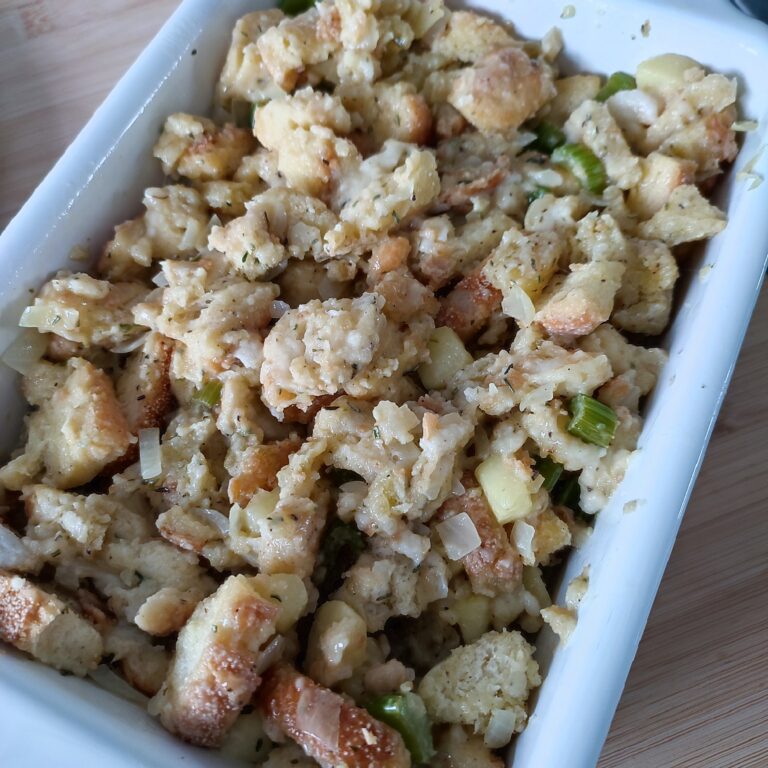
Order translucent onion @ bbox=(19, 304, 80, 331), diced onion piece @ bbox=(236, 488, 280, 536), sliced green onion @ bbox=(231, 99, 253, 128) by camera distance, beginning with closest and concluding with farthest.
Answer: diced onion piece @ bbox=(236, 488, 280, 536)
translucent onion @ bbox=(19, 304, 80, 331)
sliced green onion @ bbox=(231, 99, 253, 128)

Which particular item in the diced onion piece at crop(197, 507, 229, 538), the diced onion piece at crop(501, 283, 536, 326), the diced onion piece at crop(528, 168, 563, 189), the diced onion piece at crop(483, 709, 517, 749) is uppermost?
the diced onion piece at crop(528, 168, 563, 189)

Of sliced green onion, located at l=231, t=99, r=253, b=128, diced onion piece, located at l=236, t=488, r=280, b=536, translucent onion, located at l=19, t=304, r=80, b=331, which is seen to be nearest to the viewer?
diced onion piece, located at l=236, t=488, r=280, b=536

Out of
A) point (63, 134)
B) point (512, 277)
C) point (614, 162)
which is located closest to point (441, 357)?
point (512, 277)

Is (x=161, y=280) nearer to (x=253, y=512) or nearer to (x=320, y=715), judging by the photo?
(x=253, y=512)

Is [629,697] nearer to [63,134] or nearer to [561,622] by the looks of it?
[561,622]

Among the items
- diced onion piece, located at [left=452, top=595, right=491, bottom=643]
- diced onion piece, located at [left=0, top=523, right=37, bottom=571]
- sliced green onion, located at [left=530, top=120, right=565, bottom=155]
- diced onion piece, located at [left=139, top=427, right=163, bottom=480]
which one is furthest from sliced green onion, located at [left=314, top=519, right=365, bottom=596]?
sliced green onion, located at [left=530, top=120, right=565, bottom=155]

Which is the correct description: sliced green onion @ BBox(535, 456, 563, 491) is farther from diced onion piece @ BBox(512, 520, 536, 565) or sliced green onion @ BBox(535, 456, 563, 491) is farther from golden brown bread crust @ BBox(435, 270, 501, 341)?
golden brown bread crust @ BBox(435, 270, 501, 341)
